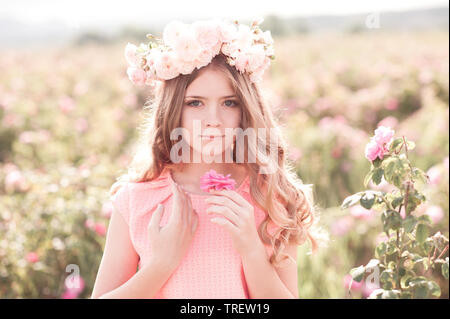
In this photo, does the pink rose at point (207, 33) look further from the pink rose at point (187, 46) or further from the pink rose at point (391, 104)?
the pink rose at point (391, 104)

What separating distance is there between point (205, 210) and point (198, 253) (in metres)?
0.16


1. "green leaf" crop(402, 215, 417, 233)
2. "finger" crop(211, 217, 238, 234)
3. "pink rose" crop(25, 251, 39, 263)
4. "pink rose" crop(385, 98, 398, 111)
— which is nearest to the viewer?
"finger" crop(211, 217, 238, 234)

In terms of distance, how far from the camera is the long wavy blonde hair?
1.89 m

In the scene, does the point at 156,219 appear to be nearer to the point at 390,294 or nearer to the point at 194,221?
the point at 194,221

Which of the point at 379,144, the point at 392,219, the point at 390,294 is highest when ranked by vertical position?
the point at 379,144

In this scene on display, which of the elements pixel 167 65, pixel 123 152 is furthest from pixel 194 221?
pixel 123 152

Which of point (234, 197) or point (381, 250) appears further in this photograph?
point (381, 250)

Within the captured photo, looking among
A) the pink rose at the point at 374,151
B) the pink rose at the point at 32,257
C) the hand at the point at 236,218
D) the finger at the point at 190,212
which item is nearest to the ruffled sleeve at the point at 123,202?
the finger at the point at 190,212

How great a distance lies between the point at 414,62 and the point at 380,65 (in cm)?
55

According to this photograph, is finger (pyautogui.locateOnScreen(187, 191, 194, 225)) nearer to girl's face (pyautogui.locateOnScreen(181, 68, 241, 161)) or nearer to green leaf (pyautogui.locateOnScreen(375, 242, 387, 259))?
girl's face (pyautogui.locateOnScreen(181, 68, 241, 161))

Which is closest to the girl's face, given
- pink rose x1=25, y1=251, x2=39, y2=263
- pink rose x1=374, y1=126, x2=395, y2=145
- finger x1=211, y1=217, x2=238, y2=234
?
finger x1=211, y1=217, x2=238, y2=234

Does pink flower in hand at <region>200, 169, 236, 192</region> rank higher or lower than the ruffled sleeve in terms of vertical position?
lower

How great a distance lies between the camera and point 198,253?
1.85 metres
